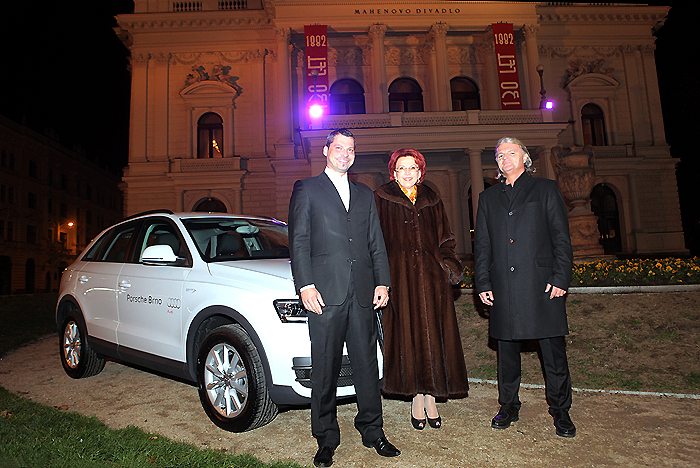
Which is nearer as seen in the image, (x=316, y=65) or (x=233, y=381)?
(x=233, y=381)

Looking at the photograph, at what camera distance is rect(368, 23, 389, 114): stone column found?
78.2 feet

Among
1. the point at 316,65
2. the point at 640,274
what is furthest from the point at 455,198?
the point at 640,274

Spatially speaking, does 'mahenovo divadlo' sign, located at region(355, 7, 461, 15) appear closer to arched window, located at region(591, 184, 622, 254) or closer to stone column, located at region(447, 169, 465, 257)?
stone column, located at region(447, 169, 465, 257)

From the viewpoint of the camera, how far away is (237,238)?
184 inches

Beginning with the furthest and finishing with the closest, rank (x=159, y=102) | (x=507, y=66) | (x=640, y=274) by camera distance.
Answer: (x=159, y=102), (x=507, y=66), (x=640, y=274)

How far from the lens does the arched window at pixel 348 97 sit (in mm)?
26625

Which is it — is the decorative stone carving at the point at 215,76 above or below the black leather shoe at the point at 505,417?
above

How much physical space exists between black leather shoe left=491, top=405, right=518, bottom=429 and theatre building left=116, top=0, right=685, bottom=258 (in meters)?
20.4

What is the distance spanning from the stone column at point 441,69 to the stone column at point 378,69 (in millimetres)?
2792

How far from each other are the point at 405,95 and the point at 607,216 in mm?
13816

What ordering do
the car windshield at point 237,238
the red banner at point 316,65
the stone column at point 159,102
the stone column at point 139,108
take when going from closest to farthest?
the car windshield at point 237,238, the red banner at point 316,65, the stone column at point 139,108, the stone column at point 159,102

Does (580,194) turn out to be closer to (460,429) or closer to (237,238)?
(460,429)

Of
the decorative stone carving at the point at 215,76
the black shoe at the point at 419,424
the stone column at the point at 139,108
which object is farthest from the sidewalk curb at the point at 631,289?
the stone column at the point at 139,108

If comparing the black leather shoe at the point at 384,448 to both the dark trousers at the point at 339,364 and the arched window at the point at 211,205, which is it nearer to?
the dark trousers at the point at 339,364
